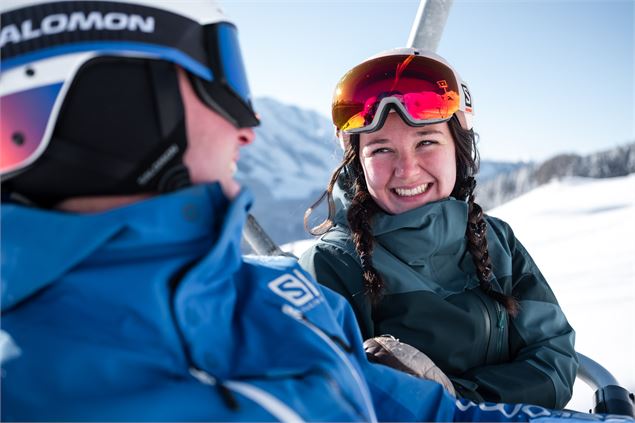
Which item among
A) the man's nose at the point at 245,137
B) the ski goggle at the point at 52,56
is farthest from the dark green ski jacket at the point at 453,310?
the ski goggle at the point at 52,56

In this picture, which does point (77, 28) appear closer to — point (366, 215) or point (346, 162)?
point (366, 215)

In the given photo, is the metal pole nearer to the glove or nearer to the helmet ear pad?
the glove

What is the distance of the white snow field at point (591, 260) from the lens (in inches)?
124

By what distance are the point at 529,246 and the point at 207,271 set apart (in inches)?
339

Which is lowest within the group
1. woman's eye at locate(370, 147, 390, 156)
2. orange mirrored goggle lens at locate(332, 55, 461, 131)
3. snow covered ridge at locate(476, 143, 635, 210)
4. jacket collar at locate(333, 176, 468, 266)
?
jacket collar at locate(333, 176, 468, 266)

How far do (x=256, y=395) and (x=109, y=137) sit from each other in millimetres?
525

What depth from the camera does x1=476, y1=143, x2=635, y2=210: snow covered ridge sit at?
50.2 m

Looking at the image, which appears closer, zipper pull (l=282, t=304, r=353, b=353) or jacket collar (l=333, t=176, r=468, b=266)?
zipper pull (l=282, t=304, r=353, b=353)

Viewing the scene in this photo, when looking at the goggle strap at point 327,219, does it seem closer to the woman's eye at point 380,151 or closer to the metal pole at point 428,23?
the woman's eye at point 380,151

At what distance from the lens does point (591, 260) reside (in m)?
6.25

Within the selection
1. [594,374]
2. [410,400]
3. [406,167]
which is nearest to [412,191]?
[406,167]

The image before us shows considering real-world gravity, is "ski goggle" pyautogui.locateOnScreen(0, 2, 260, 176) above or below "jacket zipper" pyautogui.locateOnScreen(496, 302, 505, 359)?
above

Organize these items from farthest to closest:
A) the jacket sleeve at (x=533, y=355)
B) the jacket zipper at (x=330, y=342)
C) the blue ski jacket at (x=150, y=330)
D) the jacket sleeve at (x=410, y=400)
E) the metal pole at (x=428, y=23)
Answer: the metal pole at (x=428, y=23) → the jacket sleeve at (x=533, y=355) → the jacket sleeve at (x=410, y=400) → the jacket zipper at (x=330, y=342) → the blue ski jacket at (x=150, y=330)

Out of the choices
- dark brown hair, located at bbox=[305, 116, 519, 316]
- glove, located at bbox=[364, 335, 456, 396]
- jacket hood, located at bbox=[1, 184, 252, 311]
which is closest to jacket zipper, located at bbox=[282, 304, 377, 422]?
jacket hood, located at bbox=[1, 184, 252, 311]
